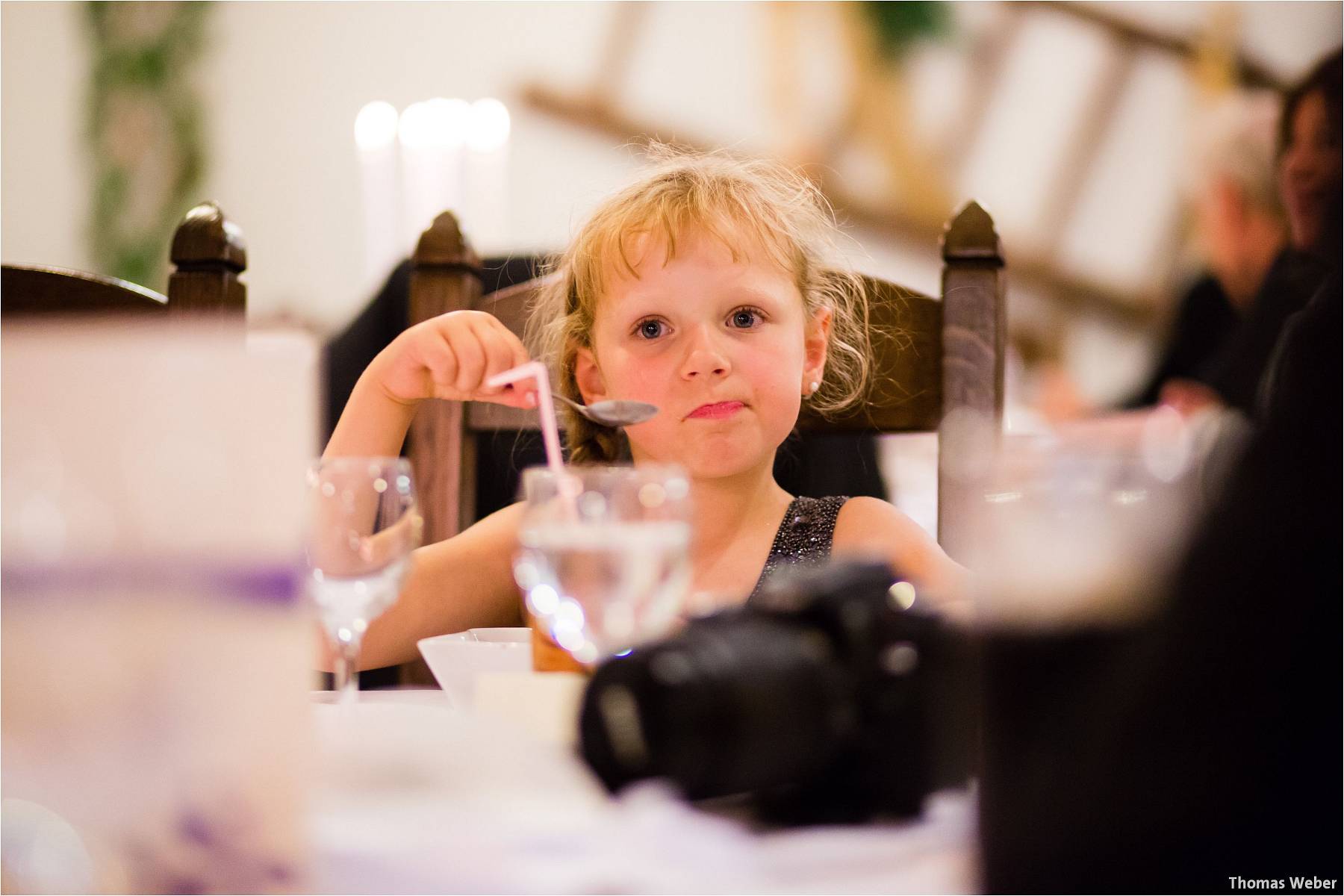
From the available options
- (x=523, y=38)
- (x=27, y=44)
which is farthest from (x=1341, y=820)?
(x=27, y=44)

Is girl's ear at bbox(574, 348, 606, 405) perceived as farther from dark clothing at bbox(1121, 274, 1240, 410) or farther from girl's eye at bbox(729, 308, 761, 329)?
dark clothing at bbox(1121, 274, 1240, 410)

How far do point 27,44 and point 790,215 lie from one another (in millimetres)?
3782

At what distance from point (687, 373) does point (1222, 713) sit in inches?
30.7

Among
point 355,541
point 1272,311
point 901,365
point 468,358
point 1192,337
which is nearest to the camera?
point 1272,311

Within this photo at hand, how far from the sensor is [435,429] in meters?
1.18

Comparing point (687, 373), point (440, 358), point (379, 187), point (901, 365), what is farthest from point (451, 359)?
point (379, 187)

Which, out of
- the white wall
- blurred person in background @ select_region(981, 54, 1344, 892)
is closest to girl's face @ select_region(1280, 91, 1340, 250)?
blurred person in background @ select_region(981, 54, 1344, 892)

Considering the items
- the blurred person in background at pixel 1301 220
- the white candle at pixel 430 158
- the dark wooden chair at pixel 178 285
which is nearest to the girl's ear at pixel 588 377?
the dark wooden chair at pixel 178 285

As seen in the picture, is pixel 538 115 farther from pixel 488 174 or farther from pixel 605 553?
pixel 605 553

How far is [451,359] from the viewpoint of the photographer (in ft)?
3.07

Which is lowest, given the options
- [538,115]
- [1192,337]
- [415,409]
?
[415,409]

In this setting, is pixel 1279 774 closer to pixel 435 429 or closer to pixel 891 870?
pixel 891 870

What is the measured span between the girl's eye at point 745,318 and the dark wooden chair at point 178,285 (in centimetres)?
45

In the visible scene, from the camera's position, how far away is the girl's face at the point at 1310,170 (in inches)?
14.7
